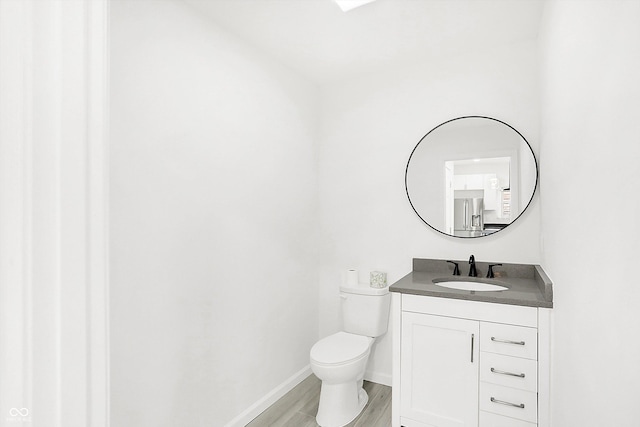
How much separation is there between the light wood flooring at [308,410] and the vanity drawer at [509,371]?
2.49 feet

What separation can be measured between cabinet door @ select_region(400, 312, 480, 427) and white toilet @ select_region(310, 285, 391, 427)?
1.13 ft

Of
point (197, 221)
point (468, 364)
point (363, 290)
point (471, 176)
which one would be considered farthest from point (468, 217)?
point (197, 221)

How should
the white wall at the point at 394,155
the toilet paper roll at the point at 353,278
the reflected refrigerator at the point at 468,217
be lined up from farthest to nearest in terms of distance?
1. the toilet paper roll at the point at 353,278
2. the reflected refrigerator at the point at 468,217
3. the white wall at the point at 394,155

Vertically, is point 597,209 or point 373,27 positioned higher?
point 373,27

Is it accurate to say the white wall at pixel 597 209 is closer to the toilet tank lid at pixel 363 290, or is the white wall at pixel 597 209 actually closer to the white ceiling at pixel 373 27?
the white ceiling at pixel 373 27

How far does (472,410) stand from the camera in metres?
2.02

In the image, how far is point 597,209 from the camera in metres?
0.98

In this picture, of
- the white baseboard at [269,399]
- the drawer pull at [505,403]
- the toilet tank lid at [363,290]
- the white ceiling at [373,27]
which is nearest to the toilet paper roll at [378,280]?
the toilet tank lid at [363,290]

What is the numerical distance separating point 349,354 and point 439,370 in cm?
55

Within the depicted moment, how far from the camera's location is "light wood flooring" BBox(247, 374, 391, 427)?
2357mm

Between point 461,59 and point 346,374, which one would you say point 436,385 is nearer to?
point 346,374

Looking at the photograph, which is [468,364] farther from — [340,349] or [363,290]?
[363,290]

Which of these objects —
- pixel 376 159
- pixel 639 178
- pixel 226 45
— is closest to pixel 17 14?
pixel 639 178

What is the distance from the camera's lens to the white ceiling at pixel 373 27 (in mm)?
2055
